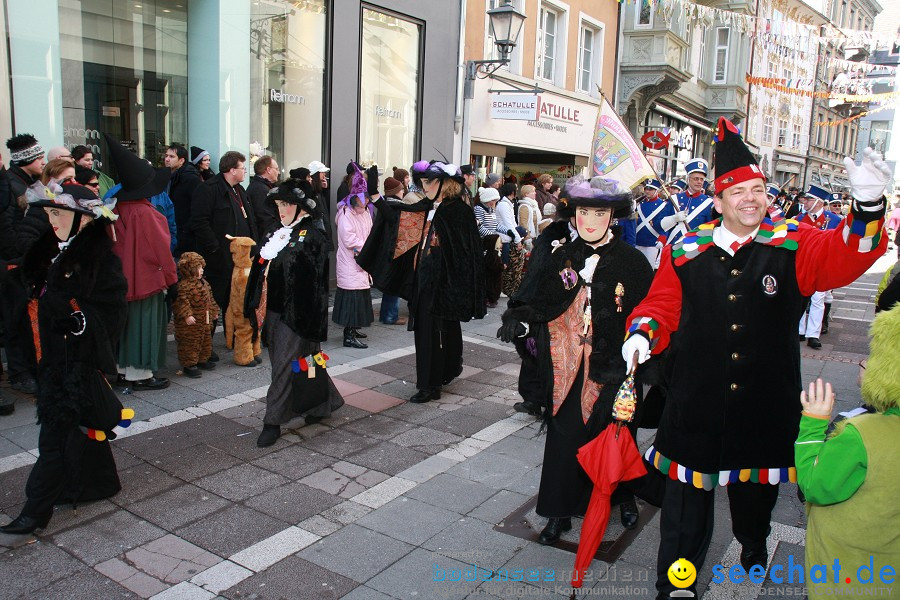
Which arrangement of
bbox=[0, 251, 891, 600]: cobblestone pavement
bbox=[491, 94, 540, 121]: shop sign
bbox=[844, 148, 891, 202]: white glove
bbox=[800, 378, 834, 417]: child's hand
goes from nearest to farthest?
bbox=[800, 378, 834, 417]: child's hand
bbox=[844, 148, 891, 202]: white glove
bbox=[0, 251, 891, 600]: cobblestone pavement
bbox=[491, 94, 540, 121]: shop sign

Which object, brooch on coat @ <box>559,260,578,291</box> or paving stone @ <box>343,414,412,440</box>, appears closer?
brooch on coat @ <box>559,260,578,291</box>

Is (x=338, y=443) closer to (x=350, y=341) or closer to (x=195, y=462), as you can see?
(x=195, y=462)

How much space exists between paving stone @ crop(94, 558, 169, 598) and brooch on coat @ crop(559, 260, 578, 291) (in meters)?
2.44

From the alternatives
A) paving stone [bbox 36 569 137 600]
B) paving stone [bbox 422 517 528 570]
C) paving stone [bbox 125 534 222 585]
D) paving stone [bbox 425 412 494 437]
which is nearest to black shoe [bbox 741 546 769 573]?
paving stone [bbox 422 517 528 570]

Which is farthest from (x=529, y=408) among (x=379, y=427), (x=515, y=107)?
(x=515, y=107)

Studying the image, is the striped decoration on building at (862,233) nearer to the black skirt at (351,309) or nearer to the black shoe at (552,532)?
the black shoe at (552,532)

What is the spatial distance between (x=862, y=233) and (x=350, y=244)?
19.8 feet

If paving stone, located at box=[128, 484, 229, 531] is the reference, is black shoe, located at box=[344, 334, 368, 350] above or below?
above

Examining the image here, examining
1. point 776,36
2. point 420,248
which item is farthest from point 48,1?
point 776,36

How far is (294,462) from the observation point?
16.1 ft

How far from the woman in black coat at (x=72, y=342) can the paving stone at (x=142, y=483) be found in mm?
153

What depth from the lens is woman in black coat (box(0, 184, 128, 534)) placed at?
383cm

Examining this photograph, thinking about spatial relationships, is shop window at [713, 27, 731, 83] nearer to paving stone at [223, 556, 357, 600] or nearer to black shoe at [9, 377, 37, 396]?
black shoe at [9, 377, 37, 396]

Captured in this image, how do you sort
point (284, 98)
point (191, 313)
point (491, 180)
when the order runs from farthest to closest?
point (491, 180) < point (284, 98) < point (191, 313)
